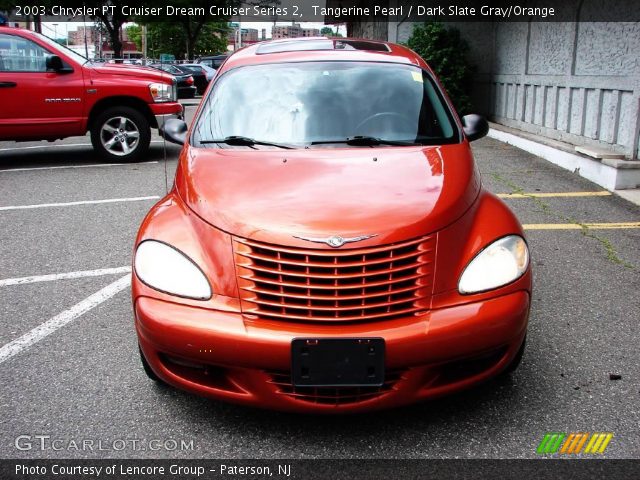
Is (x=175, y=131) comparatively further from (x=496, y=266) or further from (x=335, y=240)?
(x=496, y=266)

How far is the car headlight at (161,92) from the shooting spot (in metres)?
9.88

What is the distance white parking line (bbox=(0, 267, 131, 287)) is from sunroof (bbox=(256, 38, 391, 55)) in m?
1.96

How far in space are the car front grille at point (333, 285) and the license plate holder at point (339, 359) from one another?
0.13m

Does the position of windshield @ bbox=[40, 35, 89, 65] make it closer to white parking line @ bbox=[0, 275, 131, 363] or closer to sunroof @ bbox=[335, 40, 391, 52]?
white parking line @ bbox=[0, 275, 131, 363]

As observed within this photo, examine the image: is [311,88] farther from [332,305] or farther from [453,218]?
[332,305]

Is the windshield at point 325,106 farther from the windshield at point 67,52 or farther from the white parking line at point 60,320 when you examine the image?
the windshield at point 67,52

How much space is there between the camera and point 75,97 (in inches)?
373

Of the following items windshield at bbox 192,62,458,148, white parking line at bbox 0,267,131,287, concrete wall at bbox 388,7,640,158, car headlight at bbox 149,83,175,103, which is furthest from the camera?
car headlight at bbox 149,83,175,103

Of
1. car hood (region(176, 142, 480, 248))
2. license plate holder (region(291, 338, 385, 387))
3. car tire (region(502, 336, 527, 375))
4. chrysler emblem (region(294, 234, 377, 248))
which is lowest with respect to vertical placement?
car tire (region(502, 336, 527, 375))

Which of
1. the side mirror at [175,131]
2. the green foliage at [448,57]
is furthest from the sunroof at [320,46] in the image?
the green foliage at [448,57]

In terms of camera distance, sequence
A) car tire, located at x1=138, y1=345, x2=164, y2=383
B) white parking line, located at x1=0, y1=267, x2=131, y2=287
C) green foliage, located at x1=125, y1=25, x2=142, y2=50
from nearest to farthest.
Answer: car tire, located at x1=138, y1=345, x2=164, y2=383 < white parking line, located at x1=0, y1=267, x2=131, y2=287 < green foliage, located at x1=125, y1=25, x2=142, y2=50

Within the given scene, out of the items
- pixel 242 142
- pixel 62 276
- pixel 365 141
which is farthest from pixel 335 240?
pixel 62 276

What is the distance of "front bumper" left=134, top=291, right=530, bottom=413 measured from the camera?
2617mm

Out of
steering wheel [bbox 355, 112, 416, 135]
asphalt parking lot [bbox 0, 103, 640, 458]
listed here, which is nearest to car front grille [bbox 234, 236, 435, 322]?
asphalt parking lot [bbox 0, 103, 640, 458]
